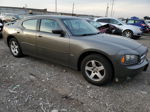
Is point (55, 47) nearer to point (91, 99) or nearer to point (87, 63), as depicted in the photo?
point (87, 63)

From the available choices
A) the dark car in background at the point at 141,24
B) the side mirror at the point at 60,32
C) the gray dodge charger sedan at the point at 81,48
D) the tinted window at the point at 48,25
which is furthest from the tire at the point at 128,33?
the side mirror at the point at 60,32

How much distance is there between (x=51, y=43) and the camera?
11.5 feet

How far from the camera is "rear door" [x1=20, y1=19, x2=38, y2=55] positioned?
397 cm

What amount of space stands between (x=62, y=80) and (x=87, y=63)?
76 centimetres

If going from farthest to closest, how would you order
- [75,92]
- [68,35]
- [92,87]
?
1. [68,35]
2. [92,87]
3. [75,92]

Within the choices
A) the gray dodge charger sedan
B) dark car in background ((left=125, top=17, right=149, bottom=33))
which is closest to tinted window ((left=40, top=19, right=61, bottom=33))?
the gray dodge charger sedan

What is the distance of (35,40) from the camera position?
153 inches

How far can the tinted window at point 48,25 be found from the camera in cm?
353

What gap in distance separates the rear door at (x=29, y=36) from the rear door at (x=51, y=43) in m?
0.25

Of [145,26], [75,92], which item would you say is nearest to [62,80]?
[75,92]

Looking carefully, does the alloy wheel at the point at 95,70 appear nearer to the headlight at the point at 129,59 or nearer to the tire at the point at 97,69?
the tire at the point at 97,69

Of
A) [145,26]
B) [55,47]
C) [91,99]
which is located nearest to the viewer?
[91,99]

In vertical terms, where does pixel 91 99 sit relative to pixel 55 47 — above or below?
below

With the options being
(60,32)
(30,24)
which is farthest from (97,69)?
(30,24)
